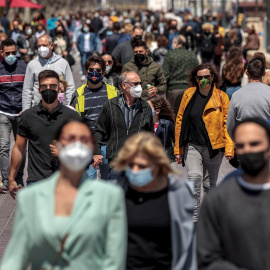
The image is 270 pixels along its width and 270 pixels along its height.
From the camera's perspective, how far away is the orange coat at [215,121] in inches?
300

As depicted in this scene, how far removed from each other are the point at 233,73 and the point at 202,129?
12.8 feet

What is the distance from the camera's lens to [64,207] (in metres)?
3.82

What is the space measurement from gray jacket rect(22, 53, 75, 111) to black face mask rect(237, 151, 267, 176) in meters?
5.06

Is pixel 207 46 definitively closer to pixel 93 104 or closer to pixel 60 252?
pixel 93 104

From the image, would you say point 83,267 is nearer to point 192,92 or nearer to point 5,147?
point 192,92

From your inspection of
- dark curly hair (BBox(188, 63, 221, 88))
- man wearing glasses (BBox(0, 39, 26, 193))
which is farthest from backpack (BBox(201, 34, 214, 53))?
dark curly hair (BBox(188, 63, 221, 88))

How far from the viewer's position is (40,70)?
29.4 ft

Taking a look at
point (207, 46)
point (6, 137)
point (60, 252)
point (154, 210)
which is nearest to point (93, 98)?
point (6, 137)

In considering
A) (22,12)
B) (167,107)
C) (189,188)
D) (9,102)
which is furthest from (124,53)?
(22,12)

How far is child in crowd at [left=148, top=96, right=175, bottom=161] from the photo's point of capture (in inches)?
311

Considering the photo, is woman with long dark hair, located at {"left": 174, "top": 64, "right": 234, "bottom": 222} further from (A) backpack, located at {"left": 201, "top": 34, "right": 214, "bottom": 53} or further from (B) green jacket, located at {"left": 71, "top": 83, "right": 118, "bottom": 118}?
(A) backpack, located at {"left": 201, "top": 34, "right": 214, "bottom": 53}

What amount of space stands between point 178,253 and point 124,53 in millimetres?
8319

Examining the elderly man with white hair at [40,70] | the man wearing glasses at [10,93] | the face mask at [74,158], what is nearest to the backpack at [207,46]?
the elderly man with white hair at [40,70]

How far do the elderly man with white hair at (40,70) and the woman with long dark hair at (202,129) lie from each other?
71.6 inches
